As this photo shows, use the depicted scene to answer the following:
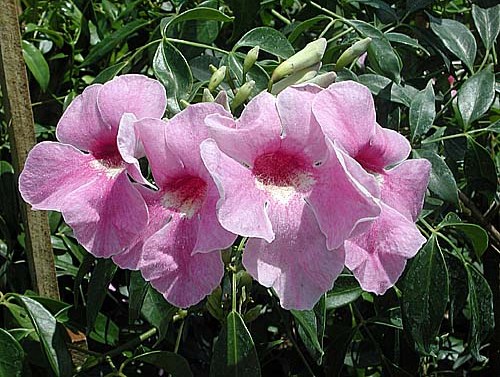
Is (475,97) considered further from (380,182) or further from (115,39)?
(115,39)

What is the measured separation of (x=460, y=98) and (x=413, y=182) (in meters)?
0.37

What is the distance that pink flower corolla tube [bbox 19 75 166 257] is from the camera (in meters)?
0.77

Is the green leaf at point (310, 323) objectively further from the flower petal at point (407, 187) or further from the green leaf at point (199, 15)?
the green leaf at point (199, 15)

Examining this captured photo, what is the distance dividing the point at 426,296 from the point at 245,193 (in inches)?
15.7

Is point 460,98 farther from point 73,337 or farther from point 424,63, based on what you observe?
point 73,337

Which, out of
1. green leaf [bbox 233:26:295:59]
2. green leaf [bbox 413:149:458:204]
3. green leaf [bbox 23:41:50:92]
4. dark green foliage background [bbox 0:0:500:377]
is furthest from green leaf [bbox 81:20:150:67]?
green leaf [bbox 413:149:458:204]

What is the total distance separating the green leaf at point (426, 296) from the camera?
103cm

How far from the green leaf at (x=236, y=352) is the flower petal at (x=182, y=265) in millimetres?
211

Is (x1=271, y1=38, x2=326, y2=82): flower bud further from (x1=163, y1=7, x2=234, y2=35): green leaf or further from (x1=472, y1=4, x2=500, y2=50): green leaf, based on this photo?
(x1=472, y1=4, x2=500, y2=50): green leaf

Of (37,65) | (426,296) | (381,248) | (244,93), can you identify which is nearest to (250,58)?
(244,93)

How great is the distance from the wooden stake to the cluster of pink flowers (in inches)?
14.2

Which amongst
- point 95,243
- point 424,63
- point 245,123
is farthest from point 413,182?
point 424,63

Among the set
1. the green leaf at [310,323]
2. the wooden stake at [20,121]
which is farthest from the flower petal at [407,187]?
the wooden stake at [20,121]

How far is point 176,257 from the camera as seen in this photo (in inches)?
29.8
